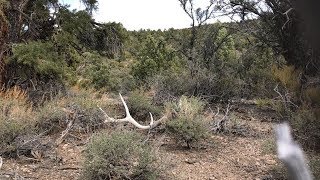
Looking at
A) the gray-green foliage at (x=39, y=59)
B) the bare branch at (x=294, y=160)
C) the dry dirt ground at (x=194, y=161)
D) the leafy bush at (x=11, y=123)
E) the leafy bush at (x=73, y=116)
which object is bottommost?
the dry dirt ground at (x=194, y=161)

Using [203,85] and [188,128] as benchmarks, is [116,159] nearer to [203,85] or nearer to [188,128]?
[188,128]

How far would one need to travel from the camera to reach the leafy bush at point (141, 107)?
1094 centimetres

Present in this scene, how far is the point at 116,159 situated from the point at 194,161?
165 centimetres

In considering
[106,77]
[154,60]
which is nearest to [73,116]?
[106,77]

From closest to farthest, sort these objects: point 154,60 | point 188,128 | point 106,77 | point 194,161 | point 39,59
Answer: point 194,161, point 188,128, point 39,59, point 106,77, point 154,60

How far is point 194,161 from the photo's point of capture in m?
7.37

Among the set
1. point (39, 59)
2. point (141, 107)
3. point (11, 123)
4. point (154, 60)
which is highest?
point (39, 59)

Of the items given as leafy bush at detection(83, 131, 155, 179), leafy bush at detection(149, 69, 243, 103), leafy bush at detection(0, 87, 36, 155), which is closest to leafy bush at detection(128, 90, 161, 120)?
leafy bush at detection(149, 69, 243, 103)

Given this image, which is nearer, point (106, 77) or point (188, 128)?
point (188, 128)

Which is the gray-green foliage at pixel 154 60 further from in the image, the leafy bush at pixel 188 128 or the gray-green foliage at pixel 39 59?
the leafy bush at pixel 188 128

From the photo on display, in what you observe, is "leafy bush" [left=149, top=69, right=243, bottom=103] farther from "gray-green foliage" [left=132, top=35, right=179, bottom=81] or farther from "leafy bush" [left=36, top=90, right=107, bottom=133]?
"gray-green foliage" [left=132, top=35, right=179, bottom=81]

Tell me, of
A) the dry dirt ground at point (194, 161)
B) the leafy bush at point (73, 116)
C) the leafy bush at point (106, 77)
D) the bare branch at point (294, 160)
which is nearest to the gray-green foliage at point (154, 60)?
the leafy bush at point (106, 77)

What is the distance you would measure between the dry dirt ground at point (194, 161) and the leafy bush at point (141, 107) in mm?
2098

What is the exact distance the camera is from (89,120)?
31.7 feet
